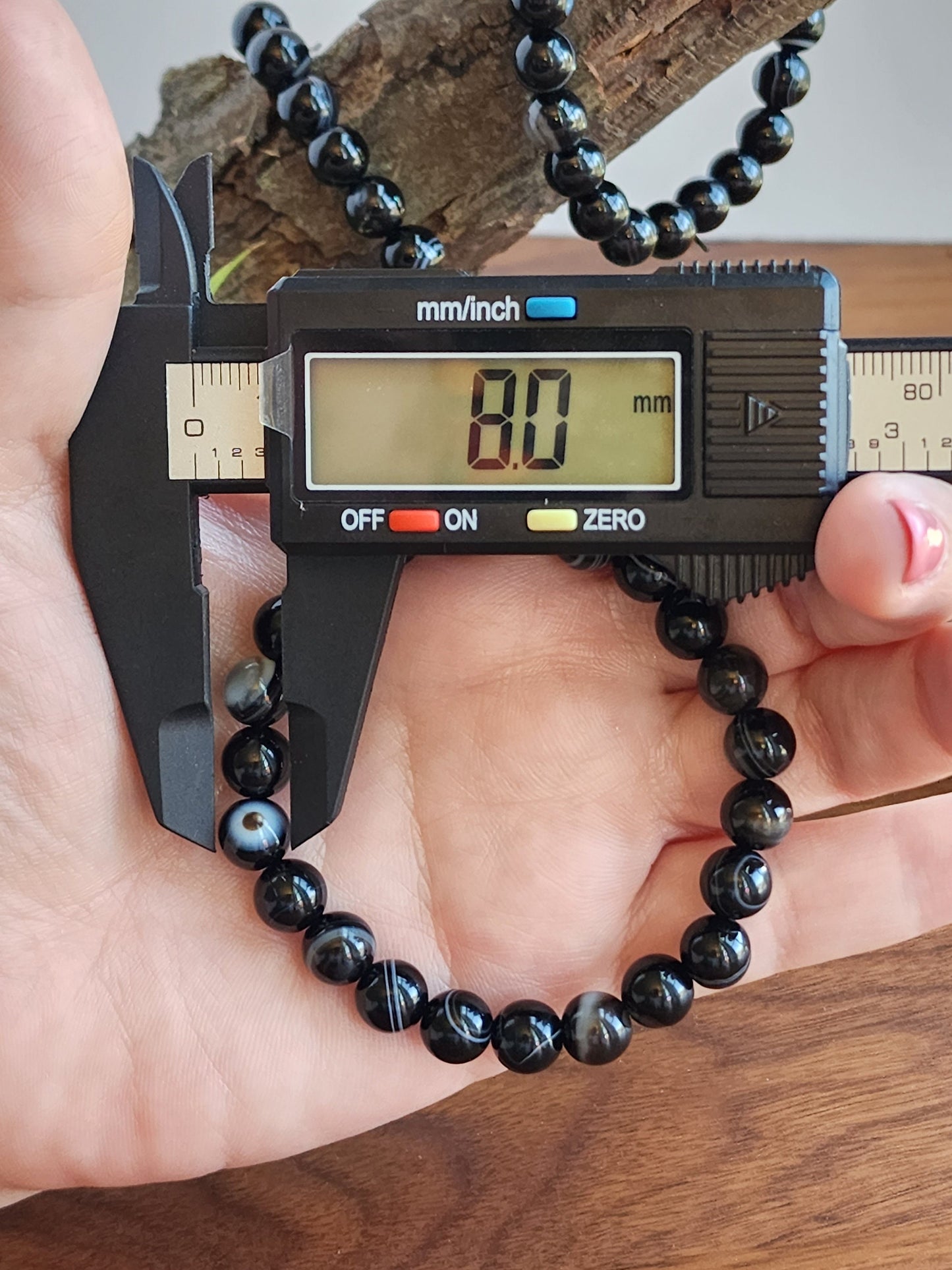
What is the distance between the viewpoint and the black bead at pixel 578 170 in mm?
1028

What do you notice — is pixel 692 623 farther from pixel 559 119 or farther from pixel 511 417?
pixel 559 119

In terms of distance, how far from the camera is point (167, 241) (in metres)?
0.92

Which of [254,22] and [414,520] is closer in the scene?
[414,520]

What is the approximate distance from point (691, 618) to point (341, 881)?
0.42m

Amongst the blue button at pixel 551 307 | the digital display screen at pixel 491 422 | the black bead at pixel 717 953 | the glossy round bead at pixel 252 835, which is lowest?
the black bead at pixel 717 953

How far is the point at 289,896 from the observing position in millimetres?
986

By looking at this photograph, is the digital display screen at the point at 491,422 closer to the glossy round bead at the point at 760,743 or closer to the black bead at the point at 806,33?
the glossy round bead at the point at 760,743

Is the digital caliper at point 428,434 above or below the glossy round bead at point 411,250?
below

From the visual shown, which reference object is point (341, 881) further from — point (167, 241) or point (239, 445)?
point (167, 241)

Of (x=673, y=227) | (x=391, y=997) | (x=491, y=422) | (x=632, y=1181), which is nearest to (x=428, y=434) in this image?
(x=491, y=422)

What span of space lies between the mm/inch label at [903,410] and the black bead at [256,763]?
0.57 m

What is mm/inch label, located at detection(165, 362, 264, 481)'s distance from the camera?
3.03ft

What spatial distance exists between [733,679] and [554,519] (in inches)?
9.0

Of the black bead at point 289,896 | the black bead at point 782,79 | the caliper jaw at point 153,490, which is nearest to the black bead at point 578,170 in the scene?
the black bead at point 782,79
